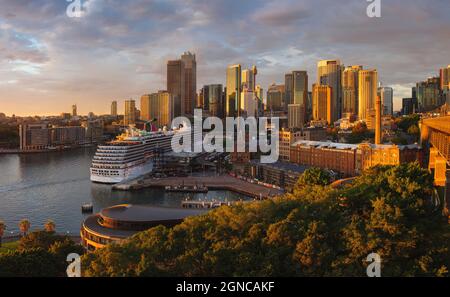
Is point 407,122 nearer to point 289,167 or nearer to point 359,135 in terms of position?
point 359,135

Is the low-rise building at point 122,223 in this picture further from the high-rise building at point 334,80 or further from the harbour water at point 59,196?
the high-rise building at point 334,80

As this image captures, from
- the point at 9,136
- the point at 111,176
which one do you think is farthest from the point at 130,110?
the point at 111,176

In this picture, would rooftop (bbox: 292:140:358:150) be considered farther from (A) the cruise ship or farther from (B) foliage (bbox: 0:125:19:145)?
(B) foliage (bbox: 0:125:19:145)

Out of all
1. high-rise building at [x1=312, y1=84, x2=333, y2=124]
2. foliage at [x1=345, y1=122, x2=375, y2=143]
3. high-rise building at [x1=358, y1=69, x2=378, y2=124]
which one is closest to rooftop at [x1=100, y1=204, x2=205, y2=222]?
foliage at [x1=345, y1=122, x2=375, y2=143]

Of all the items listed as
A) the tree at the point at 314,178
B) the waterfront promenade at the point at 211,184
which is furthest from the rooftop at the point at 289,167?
the tree at the point at 314,178

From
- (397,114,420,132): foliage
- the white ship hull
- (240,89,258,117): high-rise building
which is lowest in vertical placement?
the white ship hull
